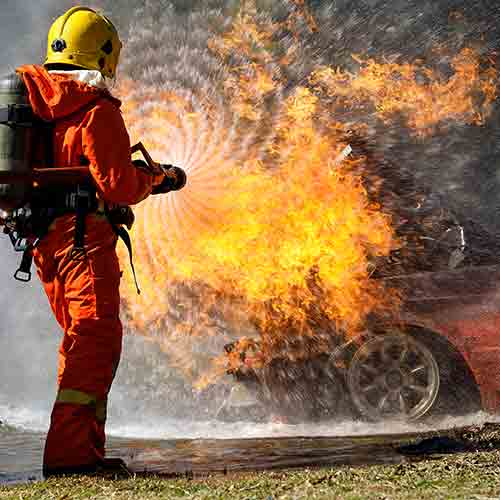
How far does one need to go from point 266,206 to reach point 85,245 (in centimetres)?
350

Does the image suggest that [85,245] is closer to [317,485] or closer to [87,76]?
[87,76]

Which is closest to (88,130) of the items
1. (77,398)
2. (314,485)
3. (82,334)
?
(82,334)

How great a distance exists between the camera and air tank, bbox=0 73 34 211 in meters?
4.59

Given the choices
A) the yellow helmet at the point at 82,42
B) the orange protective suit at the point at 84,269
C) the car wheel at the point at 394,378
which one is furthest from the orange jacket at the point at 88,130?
the car wheel at the point at 394,378

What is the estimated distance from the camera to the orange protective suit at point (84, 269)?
4.52 m

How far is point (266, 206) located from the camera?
26.3 ft

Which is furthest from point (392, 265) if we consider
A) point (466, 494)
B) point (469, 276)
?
point (466, 494)

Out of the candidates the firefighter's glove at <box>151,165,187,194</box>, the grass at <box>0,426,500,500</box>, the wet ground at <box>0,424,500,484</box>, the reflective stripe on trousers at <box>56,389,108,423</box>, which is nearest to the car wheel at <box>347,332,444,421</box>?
the wet ground at <box>0,424,500,484</box>

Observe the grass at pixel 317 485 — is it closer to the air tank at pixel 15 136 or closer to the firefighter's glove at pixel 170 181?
the air tank at pixel 15 136

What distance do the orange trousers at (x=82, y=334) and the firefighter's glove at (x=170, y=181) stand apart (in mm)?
457

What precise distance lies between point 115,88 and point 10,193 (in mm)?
5669

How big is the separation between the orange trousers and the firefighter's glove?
46cm

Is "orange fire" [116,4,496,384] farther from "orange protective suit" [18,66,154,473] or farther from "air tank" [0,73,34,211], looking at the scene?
"air tank" [0,73,34,211]

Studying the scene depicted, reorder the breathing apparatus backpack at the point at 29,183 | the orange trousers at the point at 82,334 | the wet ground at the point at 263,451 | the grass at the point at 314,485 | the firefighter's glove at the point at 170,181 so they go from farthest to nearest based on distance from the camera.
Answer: the firefighter's glove at the point at 170,181 → the wet ground at the point at 263,451 → the breathing apparatus backpack at the point at 29,183 → the orange trousers at the point at 82,334 → the grass at the point at 314,485
